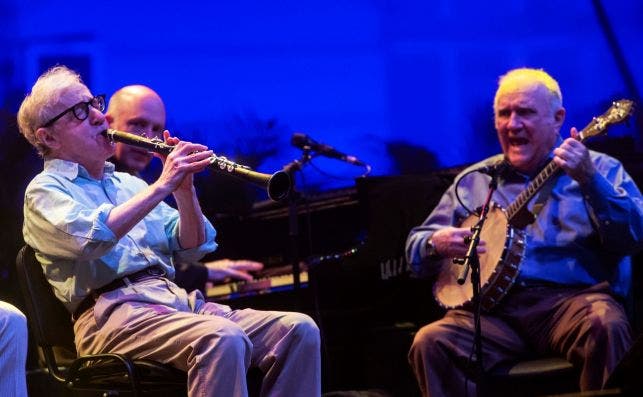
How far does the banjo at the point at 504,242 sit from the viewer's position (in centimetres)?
373

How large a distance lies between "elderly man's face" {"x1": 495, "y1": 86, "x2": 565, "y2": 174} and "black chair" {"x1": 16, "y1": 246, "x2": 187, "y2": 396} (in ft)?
6.17

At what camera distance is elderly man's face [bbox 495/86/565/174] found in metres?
4.03

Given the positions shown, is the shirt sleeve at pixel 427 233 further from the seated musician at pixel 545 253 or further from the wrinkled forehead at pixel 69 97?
the wrinkled forehead at pixel 69 97

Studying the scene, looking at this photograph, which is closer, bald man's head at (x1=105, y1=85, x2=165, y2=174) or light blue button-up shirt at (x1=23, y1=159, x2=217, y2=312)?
light blue button-up shirt at (x1=23, y1=159, x2=217, y2=312)

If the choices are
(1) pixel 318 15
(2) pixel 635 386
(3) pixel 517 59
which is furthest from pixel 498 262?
(1) pixel 318 15

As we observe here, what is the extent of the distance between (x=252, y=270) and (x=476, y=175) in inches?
53.1

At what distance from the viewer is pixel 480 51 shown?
6.05 m

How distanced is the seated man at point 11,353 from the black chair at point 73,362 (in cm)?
20

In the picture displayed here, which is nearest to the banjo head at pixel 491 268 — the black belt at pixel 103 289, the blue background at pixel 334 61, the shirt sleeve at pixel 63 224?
the black belt at pixel 103 289

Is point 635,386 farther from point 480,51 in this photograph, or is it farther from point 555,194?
point 480,51

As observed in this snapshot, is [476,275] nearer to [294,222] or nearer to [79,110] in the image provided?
[294,222]

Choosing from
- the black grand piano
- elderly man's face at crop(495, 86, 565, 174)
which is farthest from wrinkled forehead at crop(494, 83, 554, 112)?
the black grand piano

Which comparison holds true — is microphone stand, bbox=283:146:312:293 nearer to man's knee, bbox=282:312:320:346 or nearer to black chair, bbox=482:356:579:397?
black chair, bbox=482:356:579:397

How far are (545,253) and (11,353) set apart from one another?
2.22 metres
